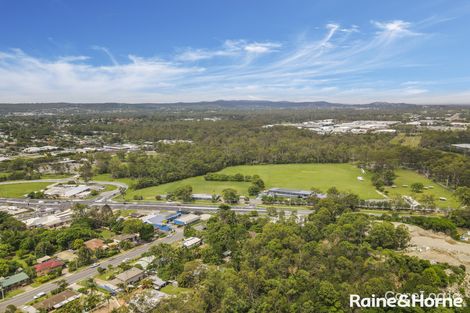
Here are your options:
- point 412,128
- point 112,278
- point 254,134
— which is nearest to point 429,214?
point 112,278

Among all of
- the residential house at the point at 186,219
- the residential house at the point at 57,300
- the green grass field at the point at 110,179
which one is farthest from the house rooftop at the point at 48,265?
the green grass field at the point at 110,179

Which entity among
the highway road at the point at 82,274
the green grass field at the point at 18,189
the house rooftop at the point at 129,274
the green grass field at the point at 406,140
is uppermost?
the green grass field at the point at 406,140

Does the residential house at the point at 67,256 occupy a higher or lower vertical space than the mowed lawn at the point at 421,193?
lower

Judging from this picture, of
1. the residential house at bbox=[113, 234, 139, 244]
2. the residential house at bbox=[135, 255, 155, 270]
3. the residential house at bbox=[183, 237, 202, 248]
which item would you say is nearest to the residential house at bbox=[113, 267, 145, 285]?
the residential house at bbox=[135, 255, 155, 270]

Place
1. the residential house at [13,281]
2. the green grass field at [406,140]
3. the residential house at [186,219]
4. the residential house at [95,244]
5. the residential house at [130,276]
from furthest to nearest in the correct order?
the green grass field at [406,140]
the residential house at [186,219]
the residential house at [95,244]
the residential house at [130,276]
the residential house at [13,281]

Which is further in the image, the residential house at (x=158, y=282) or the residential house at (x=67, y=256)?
the residential house at (x=67, y=256)

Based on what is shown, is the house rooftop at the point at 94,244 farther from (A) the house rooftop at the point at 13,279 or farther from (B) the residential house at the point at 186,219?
(B) the residential house at the point at 186,219
